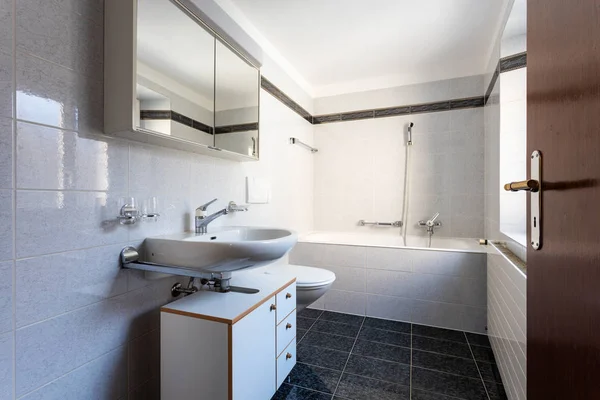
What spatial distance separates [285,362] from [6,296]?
1.17 meters

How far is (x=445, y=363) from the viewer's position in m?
1.77

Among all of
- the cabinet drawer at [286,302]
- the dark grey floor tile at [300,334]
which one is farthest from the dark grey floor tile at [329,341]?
the cabinet drawer at [286,302]

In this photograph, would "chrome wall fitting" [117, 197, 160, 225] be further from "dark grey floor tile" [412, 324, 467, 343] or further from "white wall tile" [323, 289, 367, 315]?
"dark grey floor tile" [412, 324, 467, 343]

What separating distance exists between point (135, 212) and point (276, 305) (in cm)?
77

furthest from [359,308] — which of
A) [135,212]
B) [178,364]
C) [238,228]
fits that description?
[135,212]

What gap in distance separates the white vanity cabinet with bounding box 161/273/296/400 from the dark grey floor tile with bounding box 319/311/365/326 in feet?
3.83

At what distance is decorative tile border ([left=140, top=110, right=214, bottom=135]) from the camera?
110 centimetres

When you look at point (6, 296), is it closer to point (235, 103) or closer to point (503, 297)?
point (235, 103)

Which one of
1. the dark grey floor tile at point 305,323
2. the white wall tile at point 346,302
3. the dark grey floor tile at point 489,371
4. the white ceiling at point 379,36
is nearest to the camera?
the dark grey floor tile at point 489,371

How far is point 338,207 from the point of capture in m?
3.32

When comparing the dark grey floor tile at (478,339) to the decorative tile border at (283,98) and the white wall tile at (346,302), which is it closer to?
the white wall tile at (346,302)

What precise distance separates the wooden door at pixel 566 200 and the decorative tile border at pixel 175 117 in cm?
121

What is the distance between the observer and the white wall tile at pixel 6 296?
31.5 inches

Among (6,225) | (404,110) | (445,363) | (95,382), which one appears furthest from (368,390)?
(404,110)
